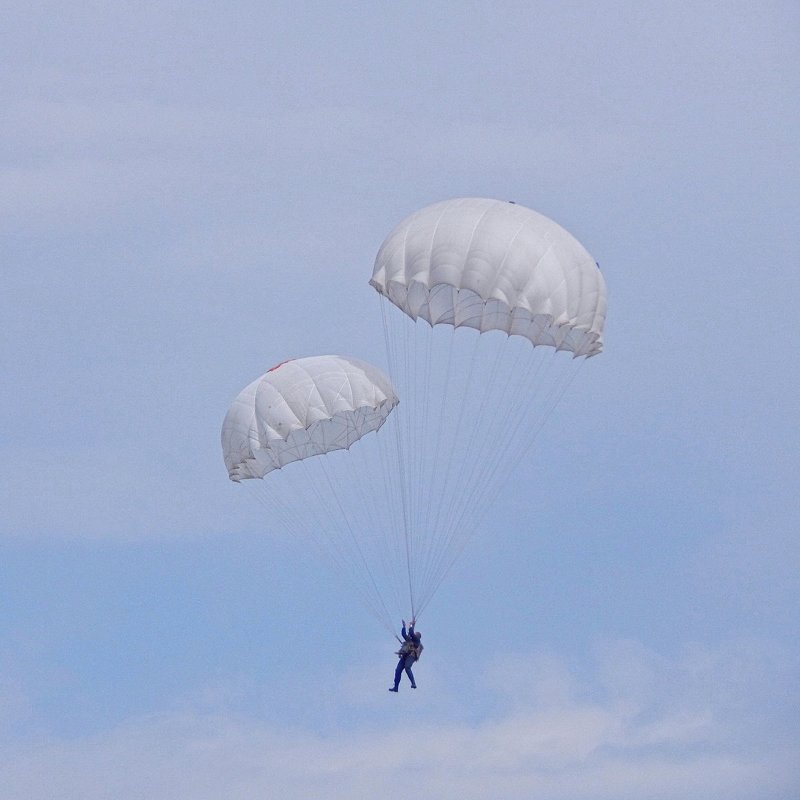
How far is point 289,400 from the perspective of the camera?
221ft

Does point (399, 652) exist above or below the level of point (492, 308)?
below

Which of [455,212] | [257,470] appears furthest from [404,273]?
[257,470]

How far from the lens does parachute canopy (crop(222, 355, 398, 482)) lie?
2648 inches

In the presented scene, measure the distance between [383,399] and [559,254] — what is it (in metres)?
6.60

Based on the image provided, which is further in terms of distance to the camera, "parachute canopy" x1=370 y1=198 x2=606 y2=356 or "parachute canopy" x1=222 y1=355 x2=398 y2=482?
"parachute canopy" x1=222 y1=355 x2=398 y2=482

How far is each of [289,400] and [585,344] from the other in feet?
24.1

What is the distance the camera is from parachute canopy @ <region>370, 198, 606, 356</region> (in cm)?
6372

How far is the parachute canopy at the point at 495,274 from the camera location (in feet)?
209

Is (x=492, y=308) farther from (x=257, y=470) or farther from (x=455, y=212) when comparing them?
(x=257, y=470)

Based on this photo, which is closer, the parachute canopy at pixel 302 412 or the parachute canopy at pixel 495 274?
the parachute canopy at pixel 495 274

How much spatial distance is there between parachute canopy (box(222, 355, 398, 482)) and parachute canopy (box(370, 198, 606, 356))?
11.4 feet

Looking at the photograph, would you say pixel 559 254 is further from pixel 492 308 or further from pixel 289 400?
pixel 289 400

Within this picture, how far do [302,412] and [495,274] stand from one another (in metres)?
6.49

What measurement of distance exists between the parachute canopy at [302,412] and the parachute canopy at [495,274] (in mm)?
3486
